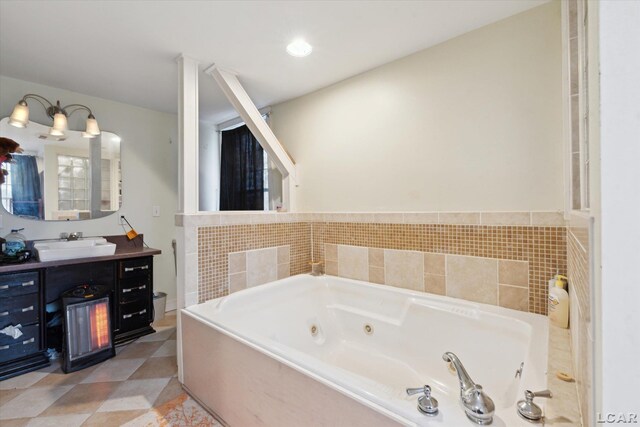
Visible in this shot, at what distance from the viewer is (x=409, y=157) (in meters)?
2.00

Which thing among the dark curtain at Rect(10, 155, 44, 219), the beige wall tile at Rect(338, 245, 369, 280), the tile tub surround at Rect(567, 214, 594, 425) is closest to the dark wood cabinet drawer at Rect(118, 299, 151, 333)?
the dark curtain at Rect(10, 155, 44, 219)

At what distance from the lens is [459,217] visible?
5.80 feet

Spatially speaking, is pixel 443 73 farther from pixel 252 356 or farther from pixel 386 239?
pixel 252 356

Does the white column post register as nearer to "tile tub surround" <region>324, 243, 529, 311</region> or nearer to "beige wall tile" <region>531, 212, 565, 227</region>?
"tile tub surround" <region>324, 243, 529, 311</region>

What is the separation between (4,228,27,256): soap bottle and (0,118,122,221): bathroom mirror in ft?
0.61

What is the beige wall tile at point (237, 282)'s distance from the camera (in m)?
2.00

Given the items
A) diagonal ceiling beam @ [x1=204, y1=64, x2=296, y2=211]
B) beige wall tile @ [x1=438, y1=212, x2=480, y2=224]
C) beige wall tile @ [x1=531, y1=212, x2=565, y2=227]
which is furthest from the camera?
diagonal ceiling beam @ [x1=204, y1=64, x2=296, y2=211]

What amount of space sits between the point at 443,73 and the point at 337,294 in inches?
70.5

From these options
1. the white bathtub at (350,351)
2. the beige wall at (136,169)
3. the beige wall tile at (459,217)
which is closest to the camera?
the white bathtub at (350,351)

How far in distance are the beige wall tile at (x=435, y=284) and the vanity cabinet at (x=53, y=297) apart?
8.10ft

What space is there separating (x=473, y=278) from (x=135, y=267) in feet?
9.21

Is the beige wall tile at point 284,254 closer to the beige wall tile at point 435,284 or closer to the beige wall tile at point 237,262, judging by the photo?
the beige wall tile at point 237,262

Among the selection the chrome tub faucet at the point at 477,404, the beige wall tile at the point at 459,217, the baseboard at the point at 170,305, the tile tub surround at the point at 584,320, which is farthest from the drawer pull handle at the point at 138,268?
the tile tub surround at the point at 584,320

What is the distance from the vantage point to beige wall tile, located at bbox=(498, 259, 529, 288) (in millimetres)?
1553
